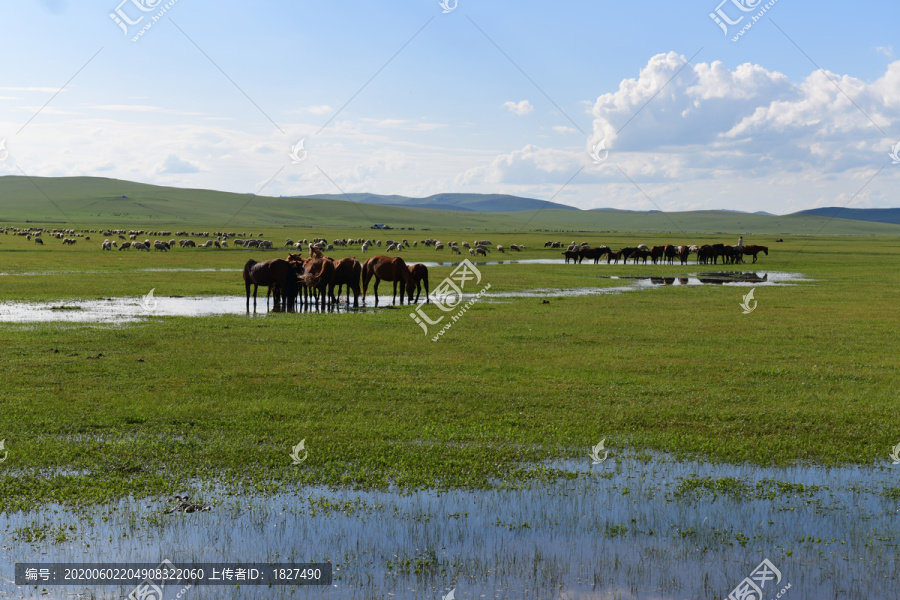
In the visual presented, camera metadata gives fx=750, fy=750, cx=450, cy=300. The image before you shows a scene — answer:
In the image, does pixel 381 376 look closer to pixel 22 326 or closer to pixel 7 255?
pixel 22 326

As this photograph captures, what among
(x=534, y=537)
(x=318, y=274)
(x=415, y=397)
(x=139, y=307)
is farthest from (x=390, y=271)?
(x=534, y=537)

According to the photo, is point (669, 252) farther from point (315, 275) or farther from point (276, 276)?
point (276, 276)

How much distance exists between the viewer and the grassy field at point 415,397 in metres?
10.3

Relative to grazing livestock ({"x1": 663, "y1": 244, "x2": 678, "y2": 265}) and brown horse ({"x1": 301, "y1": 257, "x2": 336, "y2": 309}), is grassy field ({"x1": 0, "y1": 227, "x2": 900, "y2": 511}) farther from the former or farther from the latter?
grazing livestock ({"x1": 663, "y1": 244, "x2": 678, "y2": 265})

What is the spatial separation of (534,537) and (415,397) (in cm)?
611

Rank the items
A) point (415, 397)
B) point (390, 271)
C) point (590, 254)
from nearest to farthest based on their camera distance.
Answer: point (415, 397) < point (390, 271) < point (590, 254)

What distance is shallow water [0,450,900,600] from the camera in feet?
23.7

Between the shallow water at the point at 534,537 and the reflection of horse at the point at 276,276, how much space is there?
20051 mm

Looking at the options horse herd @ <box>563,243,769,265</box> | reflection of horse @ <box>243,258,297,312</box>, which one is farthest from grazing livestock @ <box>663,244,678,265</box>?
reflection of horse @ <box>243,258,297,312</box>

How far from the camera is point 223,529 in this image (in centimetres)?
823

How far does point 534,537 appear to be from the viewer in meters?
8.23

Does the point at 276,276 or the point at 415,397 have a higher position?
the point at 276,276

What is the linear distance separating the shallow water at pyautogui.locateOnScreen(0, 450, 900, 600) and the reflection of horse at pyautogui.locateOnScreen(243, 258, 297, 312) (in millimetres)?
20051

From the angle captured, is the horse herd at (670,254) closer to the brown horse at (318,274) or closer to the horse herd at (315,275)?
the horse herd at (315,275)
